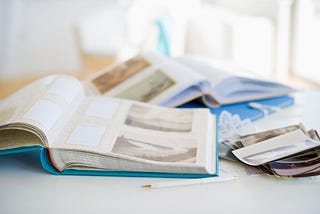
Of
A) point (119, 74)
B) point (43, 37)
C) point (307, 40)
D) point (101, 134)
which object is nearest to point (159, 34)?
point (307, 40)

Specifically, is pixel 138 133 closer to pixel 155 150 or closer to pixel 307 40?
pixel 155 150

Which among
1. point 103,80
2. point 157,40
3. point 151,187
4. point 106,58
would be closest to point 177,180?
point 151,187

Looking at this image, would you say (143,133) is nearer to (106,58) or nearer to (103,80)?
(103,80)

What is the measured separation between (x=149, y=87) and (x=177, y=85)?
69 millimetres

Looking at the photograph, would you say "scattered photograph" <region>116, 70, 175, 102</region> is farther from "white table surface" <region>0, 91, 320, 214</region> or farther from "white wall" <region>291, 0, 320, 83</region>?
"white wall" <region>291, 0, 320, 83</region>

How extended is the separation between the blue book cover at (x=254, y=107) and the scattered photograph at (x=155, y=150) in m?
0.23

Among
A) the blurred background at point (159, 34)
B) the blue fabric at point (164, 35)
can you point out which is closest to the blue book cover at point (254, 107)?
the blurred background at point (159, 34)

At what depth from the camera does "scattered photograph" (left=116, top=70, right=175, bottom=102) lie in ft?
3.04

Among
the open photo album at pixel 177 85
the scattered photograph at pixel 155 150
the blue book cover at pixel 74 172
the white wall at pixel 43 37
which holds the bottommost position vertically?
the blue book cover at pixel 74 172

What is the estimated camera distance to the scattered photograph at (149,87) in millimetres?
927

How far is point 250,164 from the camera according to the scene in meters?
0.65

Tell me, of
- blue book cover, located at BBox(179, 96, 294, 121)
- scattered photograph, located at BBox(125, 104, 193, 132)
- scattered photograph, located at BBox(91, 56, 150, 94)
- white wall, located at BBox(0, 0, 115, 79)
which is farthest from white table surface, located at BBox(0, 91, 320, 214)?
white wall, located at BBox(0, 0, 115, 79)

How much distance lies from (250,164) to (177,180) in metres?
0.11

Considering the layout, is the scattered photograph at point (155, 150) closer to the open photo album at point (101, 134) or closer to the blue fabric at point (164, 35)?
the open photo album at point (101, 134)
